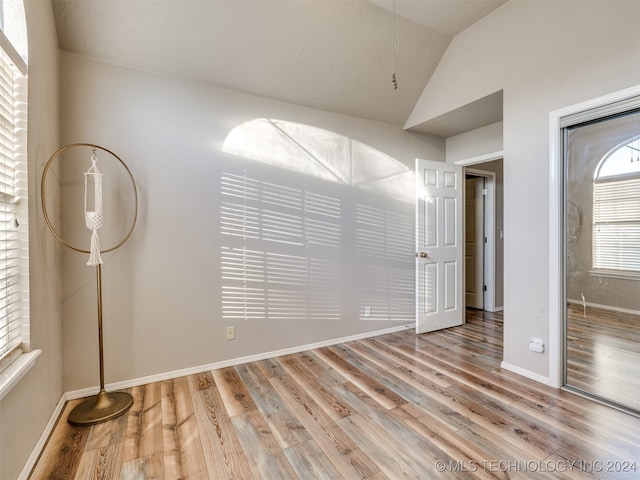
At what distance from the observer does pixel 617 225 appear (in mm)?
2145

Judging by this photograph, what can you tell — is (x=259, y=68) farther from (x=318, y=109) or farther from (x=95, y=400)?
(x=95, y=400)

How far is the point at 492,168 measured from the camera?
4.59 meters

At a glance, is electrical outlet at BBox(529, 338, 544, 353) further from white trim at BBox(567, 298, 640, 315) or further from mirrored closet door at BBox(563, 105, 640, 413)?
white trim at BBox(567, 298, 640, 315)

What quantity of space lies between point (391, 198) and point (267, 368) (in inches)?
93.0

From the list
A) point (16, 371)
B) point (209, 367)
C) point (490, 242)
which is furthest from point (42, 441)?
point (490, 242)

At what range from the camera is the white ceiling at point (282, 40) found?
221 cm

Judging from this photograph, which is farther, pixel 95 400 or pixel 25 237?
pixel 95 400

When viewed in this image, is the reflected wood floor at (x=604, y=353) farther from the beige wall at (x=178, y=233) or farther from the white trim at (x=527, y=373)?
the beige wall at (x=178, y=233)

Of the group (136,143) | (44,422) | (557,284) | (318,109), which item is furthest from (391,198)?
(44,422)

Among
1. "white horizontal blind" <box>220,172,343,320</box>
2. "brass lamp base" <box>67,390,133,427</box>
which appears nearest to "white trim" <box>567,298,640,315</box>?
"white horizontal blind" <box>220,172,343,320</box>

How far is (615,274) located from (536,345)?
2.55 feet

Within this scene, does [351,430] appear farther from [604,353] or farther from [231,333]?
[604,353]

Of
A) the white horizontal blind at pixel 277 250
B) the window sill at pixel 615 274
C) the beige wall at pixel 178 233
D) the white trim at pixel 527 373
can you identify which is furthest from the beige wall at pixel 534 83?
the white horizontal blind at pixel 277 250

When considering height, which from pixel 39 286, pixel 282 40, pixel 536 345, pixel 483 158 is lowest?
pixel 536 345
